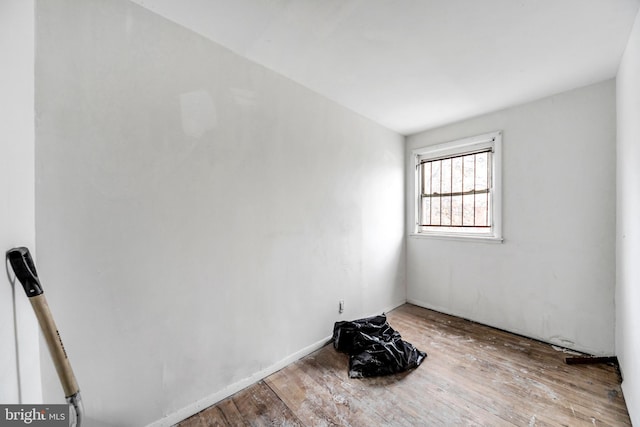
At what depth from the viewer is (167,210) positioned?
1.54 m

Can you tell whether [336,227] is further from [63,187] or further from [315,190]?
[63,187]

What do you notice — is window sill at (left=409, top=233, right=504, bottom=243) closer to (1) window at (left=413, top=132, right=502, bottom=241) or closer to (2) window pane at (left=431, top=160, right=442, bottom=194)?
(1) window at (left=413, top=132, right=502, bottom=241)

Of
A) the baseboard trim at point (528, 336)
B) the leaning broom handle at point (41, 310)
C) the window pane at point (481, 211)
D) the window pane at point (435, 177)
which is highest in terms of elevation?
the window pane at point (435, 177)

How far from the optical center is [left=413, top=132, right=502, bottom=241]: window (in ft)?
9.59

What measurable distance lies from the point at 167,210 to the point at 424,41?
2.03 meters

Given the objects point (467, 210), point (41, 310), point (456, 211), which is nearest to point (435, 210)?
point (456, 211)

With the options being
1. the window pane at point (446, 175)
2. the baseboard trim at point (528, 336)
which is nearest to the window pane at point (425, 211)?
the window pane at point (446, 175)

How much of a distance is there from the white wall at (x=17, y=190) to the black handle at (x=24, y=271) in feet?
0.12

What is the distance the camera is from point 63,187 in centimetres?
122

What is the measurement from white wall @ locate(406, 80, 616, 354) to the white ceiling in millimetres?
324

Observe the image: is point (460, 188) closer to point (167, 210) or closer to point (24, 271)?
point (167, 210)

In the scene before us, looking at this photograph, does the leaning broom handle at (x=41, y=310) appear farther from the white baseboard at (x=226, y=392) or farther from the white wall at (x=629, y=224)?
the white wall at (x=629, y=224)

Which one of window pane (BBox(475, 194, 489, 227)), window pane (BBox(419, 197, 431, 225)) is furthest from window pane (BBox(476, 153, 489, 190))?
window pane (BBox(419, 197, 431, 225))

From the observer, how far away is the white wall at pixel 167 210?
1233mm
